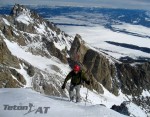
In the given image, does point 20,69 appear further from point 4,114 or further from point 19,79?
point 4,114

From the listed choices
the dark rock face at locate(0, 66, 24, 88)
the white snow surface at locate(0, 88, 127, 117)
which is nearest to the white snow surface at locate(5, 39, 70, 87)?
the dark rock face at locate(0, 66, 24, 88)

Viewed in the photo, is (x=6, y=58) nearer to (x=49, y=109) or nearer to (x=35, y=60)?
(x=35, y=60)

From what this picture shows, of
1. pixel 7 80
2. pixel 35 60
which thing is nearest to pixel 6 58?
pixel 7 80

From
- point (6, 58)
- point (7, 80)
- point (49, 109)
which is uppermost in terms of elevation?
point (49, 109)

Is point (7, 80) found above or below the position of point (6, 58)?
below

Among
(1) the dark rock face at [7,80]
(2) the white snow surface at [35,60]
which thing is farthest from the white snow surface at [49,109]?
(2) the white snow surface at [35,60]

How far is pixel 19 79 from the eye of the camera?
493 ft

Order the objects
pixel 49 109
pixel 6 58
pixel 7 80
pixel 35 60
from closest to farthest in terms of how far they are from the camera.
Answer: pixel 49 109, pixel 7 80, pixel 6 58, pixel 35 60

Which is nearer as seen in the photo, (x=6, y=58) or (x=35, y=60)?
(x=6, y=58)

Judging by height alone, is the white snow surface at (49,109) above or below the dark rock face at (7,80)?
above

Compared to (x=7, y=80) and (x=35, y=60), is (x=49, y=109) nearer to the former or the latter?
(x=7, y=80)

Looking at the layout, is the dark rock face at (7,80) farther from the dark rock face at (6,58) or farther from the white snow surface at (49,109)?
the white snow surface at (49,109)

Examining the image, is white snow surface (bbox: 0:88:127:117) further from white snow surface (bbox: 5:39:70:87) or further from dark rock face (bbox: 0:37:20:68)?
white snow surface (bbox: 5:39:70:87)

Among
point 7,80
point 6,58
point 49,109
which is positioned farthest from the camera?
point 6,58
